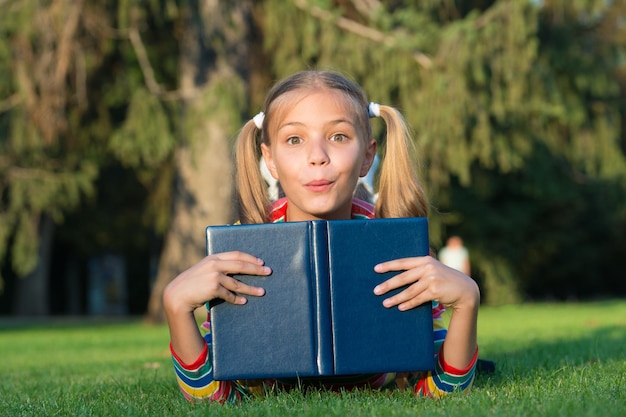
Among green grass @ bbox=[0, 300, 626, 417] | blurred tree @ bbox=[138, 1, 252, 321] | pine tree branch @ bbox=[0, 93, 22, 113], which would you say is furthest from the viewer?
pine tree branch @ bbox=[0, 93, 22, 113]

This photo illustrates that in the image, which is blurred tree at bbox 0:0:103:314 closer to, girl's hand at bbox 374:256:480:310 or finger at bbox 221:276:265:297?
finger at bbox 221:276:265:297

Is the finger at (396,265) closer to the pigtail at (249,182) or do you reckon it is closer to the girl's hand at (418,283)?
the girl's hand at (418,283)

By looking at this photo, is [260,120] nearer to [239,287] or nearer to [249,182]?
[249,182]

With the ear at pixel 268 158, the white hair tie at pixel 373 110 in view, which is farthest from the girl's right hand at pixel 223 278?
the white hair tie at pixel 373 110

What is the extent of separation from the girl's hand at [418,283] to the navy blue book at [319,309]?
0.10 ft

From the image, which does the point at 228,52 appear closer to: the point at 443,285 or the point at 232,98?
the point at 232,98

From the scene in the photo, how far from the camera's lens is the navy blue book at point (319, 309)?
295cm

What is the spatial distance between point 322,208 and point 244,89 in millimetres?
8511

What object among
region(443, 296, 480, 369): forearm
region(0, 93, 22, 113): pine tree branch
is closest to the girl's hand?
region(443, 296, 480, 369): forearm

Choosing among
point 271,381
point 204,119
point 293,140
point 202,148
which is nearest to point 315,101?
point 293,140

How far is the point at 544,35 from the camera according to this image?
15078 mm

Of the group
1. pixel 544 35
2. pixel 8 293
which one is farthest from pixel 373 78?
pixel 8 293

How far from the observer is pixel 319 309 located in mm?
2953

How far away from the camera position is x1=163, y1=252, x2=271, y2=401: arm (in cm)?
295
